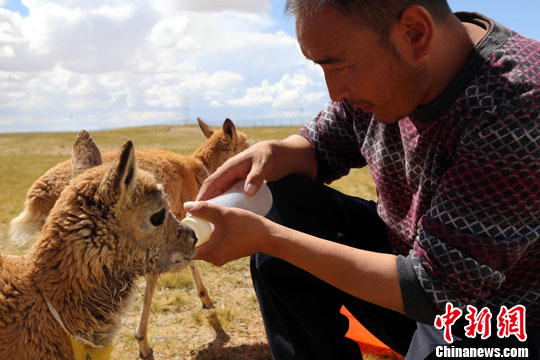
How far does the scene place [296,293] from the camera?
326cm

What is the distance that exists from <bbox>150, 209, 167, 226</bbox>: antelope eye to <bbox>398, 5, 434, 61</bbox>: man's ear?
1778 millimetres

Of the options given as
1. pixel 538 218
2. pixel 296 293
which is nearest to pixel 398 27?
pixel 538 218

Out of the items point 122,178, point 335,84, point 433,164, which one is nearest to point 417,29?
point 335,84

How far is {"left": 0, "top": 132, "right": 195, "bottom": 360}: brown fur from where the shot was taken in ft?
8.59

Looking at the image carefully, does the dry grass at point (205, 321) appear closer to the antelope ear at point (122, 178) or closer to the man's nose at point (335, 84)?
the antelope ear at point (122, 178)

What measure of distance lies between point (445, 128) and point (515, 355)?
132 cm

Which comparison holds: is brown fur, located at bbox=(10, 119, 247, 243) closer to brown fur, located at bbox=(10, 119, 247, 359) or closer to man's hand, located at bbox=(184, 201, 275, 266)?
brown fur, located at bbox=(10, 119, 247, 359)

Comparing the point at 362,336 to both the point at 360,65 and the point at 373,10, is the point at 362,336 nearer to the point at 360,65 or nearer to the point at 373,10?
the point at 360,65

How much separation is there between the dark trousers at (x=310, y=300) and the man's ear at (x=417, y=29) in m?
1.50

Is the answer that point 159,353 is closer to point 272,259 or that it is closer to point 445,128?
point 272,259

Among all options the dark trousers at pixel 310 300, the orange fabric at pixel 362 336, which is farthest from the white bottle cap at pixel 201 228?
the orange fabric at pixel 362 336

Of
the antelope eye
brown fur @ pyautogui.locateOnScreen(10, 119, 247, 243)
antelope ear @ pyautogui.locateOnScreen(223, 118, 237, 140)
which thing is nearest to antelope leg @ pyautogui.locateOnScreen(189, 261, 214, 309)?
brown fur @ pyautogui.locateOnScreen(10, 119, 247, 243)

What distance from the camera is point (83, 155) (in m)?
3.22

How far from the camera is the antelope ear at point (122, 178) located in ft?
8.05
